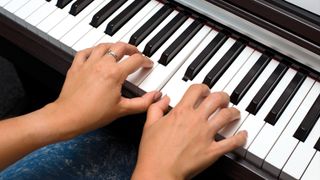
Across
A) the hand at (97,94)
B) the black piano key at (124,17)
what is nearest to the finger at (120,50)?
the hand at (97,94)

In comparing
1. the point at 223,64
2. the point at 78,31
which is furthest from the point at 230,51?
the point at 78,31

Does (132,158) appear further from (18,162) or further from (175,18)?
(175,18)

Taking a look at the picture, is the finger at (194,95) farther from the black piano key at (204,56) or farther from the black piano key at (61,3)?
the black piano key at (61,3)

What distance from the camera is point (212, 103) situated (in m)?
0.91

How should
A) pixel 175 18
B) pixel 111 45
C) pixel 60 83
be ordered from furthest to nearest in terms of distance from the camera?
1. pixel 60 83
2. pixel 175 18
3. pixel 111 45

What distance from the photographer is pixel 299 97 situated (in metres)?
0.96

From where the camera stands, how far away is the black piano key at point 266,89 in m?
0.93

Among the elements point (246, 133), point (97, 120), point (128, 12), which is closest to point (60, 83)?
point (128, 12)

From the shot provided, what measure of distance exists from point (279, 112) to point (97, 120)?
0.40 meters

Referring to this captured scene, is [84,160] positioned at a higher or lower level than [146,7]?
lower

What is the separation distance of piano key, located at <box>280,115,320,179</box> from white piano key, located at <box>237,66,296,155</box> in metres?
0.09

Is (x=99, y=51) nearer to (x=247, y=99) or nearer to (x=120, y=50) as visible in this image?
(x=120, y=50)

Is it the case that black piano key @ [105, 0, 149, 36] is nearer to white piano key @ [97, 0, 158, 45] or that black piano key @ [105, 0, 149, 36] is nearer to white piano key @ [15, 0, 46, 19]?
white piano key @ [97, 0, 158, 45]

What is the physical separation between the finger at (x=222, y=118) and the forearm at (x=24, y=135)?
340 millimetres
